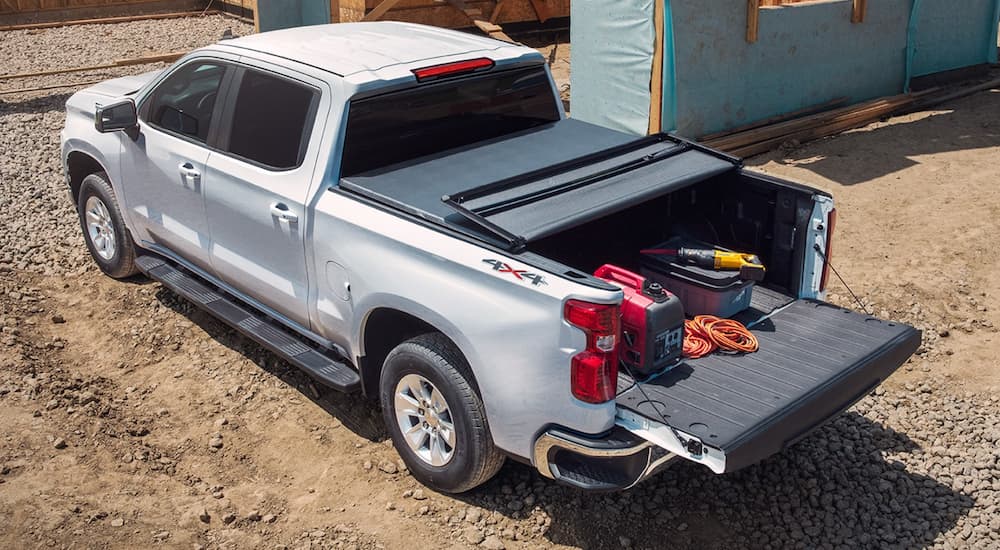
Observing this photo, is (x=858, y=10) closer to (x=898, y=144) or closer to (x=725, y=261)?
(x=898, y=144)

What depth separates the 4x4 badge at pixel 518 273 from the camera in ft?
13.1

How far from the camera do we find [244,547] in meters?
4.55

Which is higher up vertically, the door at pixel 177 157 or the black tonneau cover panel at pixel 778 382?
the door at pixel 177 157

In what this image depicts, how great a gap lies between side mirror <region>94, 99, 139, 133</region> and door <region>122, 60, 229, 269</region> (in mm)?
131

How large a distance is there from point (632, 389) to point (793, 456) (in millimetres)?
1380

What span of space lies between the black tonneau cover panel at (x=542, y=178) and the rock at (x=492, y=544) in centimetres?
145

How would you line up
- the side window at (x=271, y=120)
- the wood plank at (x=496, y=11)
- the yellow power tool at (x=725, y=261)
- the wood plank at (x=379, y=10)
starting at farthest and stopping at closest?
the wood plank at (x=496, y=11)
the wood plank at (x=379, y=10)
the side window at (x=271, y=120)
the yellow power tool at (x=725, y=261)

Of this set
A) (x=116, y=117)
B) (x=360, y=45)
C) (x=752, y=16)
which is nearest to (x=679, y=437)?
(x=360, y=45)

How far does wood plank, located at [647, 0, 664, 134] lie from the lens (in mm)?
9531

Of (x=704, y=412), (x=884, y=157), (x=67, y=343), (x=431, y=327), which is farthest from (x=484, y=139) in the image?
(x=884, y=157)

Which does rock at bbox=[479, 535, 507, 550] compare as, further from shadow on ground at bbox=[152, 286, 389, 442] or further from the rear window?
the rear window

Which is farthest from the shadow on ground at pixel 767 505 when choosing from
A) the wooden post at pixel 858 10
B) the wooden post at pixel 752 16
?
the wooden post at pixel 858 10

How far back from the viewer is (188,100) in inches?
239

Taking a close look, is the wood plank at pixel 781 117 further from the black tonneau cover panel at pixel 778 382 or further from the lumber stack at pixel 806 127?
the black tonneau cover panel at pixel 778 382
